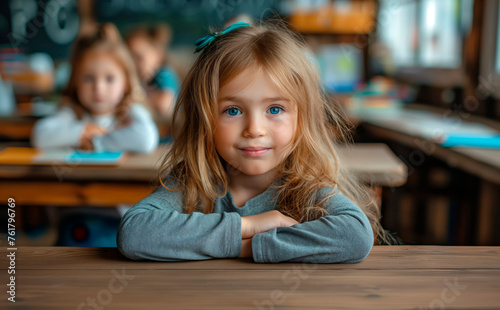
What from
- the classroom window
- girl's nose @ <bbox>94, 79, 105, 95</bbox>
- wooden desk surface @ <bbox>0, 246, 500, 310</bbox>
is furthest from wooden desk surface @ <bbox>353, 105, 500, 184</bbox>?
girl's nose @ <bbox>94, 79, 105, 95</bbox>

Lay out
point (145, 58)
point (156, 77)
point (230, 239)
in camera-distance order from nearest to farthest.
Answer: point (230, 239) < point (156, 77) < point (145, 58)

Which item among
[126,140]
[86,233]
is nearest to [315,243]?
[86,233]

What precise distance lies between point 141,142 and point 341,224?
4.05ft

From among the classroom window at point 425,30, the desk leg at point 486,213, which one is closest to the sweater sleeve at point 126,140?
the desk leg at point 486,213

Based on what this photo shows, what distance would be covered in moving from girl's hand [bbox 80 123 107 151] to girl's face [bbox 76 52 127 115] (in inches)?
4.1

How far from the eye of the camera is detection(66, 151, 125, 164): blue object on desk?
5.57 feet

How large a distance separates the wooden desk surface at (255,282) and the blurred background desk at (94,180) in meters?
0.83

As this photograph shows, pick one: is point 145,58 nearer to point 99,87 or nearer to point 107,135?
point 99,87

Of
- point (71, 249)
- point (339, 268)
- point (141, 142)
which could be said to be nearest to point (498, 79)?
point (141, 142)

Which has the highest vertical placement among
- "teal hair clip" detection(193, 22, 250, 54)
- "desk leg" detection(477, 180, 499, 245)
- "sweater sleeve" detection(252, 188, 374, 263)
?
"teal hair clip" detection(193, 22, 250, 54)

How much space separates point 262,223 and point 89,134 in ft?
4.20

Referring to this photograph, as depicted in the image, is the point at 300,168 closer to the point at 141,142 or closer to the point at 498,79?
the point at 141,142

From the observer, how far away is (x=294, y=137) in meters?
0.98

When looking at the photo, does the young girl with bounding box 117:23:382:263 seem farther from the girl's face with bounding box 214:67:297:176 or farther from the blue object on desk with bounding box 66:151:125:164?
the blue object on desk with bounding box 66:151:125:164
